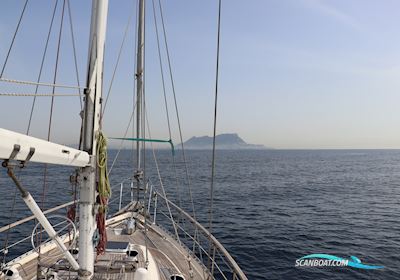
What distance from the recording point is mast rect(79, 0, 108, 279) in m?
5.46

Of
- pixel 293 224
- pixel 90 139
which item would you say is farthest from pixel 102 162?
pixel 293 224

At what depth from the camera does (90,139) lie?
18.3 ft

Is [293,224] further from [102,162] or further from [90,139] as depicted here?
[90,139]

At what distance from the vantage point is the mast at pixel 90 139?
5.46 m

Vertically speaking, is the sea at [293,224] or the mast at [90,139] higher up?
the mast at [90,139]

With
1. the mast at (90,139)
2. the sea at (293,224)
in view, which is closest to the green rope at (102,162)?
the mast at (90,139)

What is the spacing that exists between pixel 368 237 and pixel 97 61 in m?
25.0

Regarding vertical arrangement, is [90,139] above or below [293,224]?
above

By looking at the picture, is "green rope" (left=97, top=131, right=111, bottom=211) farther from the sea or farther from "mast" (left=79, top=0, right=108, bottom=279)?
the sea

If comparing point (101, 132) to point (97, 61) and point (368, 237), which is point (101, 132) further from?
point (368, 237)

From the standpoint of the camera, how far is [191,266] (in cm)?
883

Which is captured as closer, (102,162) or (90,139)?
(90,139)

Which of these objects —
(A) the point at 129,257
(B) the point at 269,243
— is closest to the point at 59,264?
(A) the point at 129,257

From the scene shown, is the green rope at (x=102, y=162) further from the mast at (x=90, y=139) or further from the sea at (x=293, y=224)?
the sea at (x=293, y=224)
